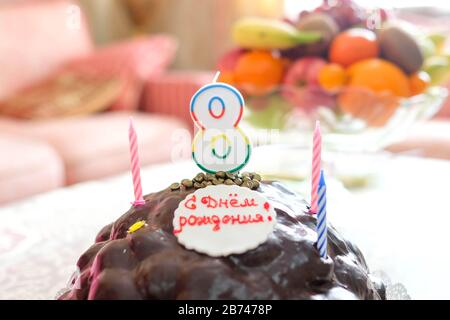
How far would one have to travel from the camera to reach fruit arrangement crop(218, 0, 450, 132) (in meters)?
1.29

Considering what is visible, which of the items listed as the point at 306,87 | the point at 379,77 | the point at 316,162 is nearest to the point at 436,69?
the point at 379,77

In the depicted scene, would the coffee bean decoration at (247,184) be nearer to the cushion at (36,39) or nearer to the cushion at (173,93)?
the cushion at (173,93)

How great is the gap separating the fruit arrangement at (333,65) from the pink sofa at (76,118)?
40.8 inches

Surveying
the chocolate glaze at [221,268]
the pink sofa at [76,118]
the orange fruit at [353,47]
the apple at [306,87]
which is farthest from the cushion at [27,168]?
the chocolate glaze at [221,268]

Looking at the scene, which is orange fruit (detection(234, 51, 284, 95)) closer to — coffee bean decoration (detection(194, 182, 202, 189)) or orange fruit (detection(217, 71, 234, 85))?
orange fruit (detection(217, 71, 234, 85))

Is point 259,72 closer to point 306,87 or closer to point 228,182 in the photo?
point 306,87

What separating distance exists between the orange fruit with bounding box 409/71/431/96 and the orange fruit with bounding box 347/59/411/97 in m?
0.01

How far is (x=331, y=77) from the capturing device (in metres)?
1.29

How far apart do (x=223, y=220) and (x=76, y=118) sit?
2.22 m

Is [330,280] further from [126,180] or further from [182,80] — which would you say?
[182,80]

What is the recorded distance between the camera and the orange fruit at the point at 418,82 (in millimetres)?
1312

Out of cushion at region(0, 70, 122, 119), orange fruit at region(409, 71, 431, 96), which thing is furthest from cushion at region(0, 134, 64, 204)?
orange fruit at region(409, 71, 431, 96)

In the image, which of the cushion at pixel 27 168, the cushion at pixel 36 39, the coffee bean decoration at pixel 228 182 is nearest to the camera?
the coffee bean decoration at pixel 228 182

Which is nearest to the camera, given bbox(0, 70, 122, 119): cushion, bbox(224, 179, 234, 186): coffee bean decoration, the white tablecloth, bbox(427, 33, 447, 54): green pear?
bbox(224, 179, 234, 186): coffee bean decoration
